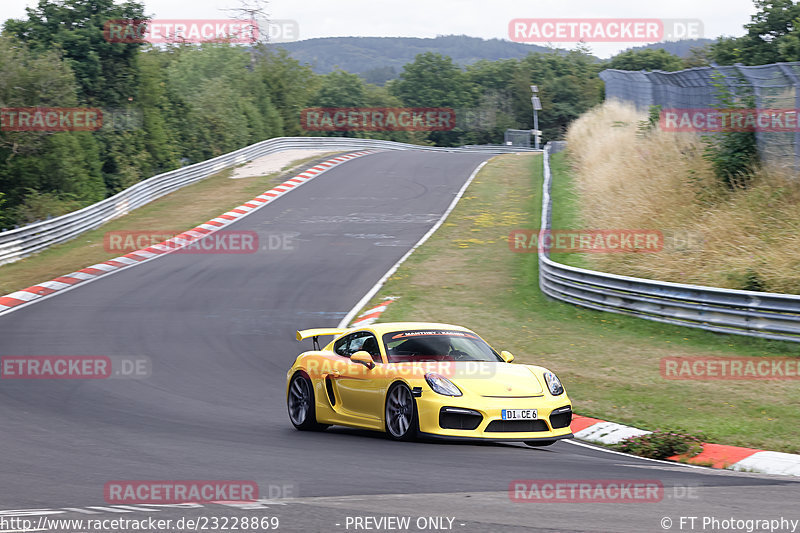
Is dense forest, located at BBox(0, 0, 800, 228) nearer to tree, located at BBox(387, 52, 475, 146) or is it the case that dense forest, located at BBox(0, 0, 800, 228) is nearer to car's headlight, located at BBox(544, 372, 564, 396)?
tree, located at BBox(387, 52, 475, 146)

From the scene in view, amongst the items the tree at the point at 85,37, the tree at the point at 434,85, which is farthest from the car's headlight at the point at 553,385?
the tree at the point at 434,85

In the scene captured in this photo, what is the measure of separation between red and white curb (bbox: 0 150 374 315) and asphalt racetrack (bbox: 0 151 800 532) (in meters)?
0.70

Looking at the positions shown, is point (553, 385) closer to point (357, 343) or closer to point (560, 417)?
point (560, 417)

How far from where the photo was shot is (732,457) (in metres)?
9.16

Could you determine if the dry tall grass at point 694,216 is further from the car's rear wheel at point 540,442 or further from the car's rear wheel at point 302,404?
the car's rear wheel at point 302,404

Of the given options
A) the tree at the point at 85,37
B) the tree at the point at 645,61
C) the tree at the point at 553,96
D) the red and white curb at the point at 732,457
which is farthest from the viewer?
the tree at the point at 553,96

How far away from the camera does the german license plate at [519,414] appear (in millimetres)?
9336

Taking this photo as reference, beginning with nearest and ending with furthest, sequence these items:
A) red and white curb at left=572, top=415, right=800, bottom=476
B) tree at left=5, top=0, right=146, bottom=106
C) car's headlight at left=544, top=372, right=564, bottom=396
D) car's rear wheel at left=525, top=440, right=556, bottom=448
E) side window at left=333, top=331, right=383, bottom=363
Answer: red and white curb at left=572, top=415, right=800, bottom=476 → car's rear wheel at left=525, top=440, right=556, bottom=448 → car's headlight at left=544, top=372, right=564, bottom=396 → side window at left=333, top=331, right=383, bottom=363 → tree at left=5, top=0, right=146, bottom=106

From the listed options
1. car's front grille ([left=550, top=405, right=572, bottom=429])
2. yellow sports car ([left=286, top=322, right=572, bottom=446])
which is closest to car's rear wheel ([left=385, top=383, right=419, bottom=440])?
yellow sports car ([left=286, top=322, right=572, bottom=446])

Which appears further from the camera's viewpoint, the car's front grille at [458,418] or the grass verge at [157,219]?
the grass verge at [157,219]

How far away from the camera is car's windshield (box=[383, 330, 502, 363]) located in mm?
10406

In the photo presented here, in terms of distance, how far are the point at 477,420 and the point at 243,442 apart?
2389mm

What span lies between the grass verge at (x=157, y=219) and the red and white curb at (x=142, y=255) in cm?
42

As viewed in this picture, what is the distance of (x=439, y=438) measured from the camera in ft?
30.6
